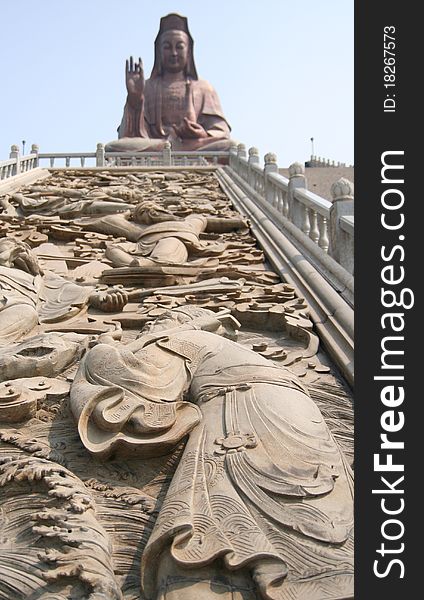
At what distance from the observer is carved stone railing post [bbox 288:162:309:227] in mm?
7582

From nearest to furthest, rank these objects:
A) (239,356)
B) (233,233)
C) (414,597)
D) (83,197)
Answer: (414,597), (239,356), (233,233), (83,197)

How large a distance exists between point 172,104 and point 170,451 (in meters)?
22.5

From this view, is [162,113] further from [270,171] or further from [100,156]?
[270,171]

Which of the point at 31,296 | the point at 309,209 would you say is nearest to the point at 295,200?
the point at 309,209

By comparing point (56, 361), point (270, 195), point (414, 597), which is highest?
point (270, 195)

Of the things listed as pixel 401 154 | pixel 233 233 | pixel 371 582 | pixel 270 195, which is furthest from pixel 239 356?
pixel 270 195

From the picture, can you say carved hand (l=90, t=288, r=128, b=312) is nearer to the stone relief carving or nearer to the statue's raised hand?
the stone relief carving

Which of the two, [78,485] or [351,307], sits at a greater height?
[351,307]

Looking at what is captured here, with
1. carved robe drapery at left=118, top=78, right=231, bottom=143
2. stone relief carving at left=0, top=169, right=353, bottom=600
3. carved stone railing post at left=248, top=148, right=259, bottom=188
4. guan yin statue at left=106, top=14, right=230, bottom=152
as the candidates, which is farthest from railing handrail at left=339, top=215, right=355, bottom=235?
carved robe drapery at left=118, top=78, right=231, bottom=143

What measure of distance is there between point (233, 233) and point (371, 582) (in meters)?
6.27

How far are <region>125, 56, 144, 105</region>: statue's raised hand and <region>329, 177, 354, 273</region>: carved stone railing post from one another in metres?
17.6

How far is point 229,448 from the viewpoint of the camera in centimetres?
269

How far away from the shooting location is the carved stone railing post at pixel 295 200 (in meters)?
7.58

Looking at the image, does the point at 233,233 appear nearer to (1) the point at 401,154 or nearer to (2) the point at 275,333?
(2) the point at 275,333
